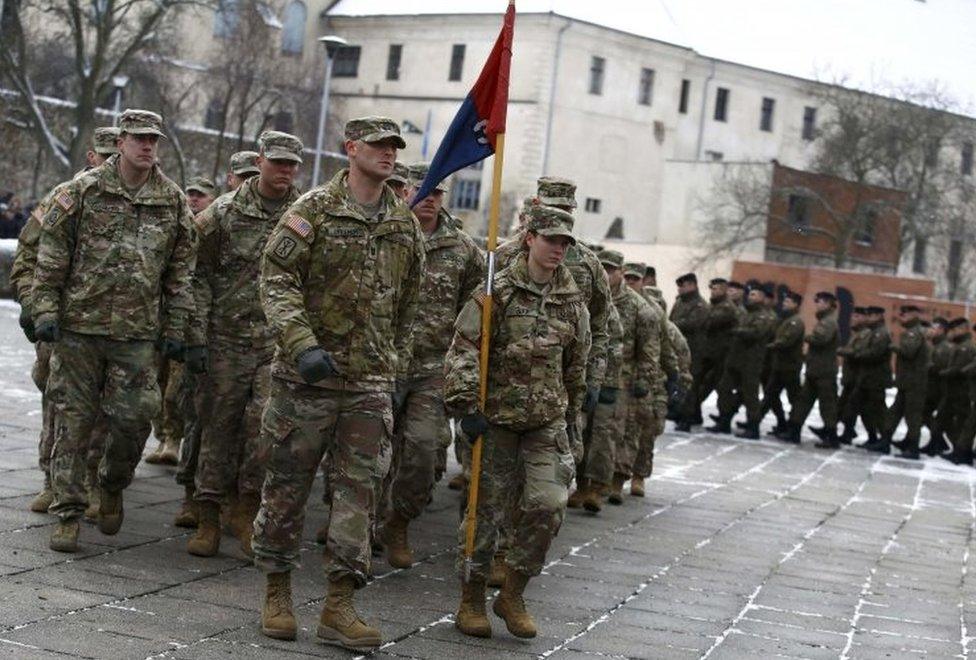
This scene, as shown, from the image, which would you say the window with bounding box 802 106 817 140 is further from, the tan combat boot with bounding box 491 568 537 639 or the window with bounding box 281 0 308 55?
the tan combat boot with bounding box 491 568 537 639

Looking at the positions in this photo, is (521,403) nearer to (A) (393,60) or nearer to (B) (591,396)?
(B) (591,396)

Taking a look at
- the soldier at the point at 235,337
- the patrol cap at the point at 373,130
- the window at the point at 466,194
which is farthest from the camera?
the window at the point at 466,194

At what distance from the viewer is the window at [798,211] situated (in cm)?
6531

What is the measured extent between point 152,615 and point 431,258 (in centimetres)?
346

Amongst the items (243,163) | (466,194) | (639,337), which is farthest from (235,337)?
(466,194)

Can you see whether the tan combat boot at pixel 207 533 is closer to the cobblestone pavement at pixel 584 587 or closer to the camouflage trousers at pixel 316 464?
the cobblestone pavement at pixel 584 587

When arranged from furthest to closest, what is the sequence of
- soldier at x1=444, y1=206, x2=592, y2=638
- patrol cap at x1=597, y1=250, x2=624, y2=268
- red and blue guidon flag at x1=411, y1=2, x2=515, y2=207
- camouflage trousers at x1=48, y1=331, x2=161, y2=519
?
patrol cap at x1=597, y1=250, x2=624, y2=268
camouflage trousers at x1=48, y1=331, x2=161, y2=519
red and blue guidon flag at x1=411, y1=2, x2=515, y2=207
soldier at x1=444, y1=206, x2=592, y2=638

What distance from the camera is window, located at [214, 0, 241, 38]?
165 feet

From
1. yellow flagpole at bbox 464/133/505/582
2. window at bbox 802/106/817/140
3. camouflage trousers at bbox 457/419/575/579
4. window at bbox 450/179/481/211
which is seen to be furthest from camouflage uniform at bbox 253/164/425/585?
window at bbox 802/106/817/140

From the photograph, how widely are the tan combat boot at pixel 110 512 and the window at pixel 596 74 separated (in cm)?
6476

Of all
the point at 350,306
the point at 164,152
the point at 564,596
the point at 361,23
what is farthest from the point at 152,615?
the point at 361,23

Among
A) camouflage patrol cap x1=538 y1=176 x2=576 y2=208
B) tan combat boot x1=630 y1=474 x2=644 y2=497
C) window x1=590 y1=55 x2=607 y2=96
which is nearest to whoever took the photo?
camouflage patrol cap x1=538 y1=176 x2=576 y2=208

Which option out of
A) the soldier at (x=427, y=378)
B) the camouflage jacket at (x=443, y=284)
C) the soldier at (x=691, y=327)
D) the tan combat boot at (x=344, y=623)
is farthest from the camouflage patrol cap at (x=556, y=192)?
the soldier at (x=691, y=327)

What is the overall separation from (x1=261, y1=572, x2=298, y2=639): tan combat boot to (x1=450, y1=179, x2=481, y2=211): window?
214 feet
